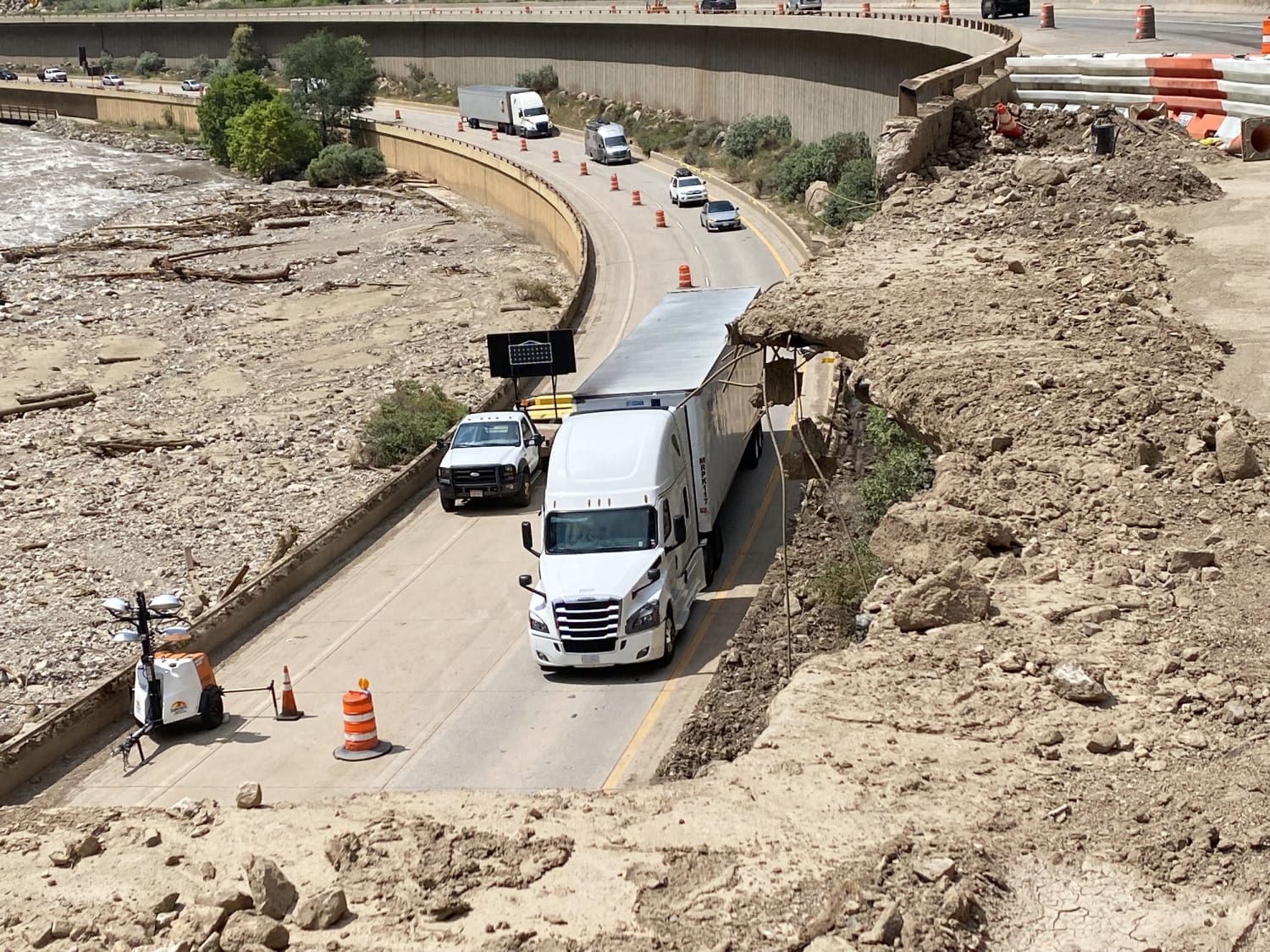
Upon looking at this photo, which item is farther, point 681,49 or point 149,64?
point 149,64

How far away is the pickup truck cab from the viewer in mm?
28078

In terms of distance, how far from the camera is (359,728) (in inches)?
721

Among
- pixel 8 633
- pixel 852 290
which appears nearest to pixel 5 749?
pixel 8 633

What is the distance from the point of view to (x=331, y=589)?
2531cm

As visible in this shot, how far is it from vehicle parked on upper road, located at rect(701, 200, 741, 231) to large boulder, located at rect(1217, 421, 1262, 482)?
130 feet

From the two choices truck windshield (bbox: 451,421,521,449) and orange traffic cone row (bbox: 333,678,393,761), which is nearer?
orange traffic cone row (bbox: 333,678,393,761)

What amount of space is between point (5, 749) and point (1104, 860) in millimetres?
13803

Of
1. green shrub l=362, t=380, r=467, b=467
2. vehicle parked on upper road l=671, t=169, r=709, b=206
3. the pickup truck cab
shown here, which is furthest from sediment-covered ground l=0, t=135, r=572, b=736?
vehicle parked on upper road l=671, t=169, r=709, b=206

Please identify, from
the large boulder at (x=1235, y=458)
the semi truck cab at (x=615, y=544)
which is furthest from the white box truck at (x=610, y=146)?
the large boulder at (x=1235, y=458)

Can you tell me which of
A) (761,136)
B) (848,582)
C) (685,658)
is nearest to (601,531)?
(685,658)

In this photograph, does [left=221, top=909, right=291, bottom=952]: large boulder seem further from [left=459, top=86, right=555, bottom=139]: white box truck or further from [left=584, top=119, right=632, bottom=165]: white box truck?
[left=459, top=86, right=555, bottom=139]: white box truck

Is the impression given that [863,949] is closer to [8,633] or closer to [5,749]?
[5,749]

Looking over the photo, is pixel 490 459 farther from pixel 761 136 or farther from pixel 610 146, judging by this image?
pixel 610 146

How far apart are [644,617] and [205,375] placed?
1058 inches
